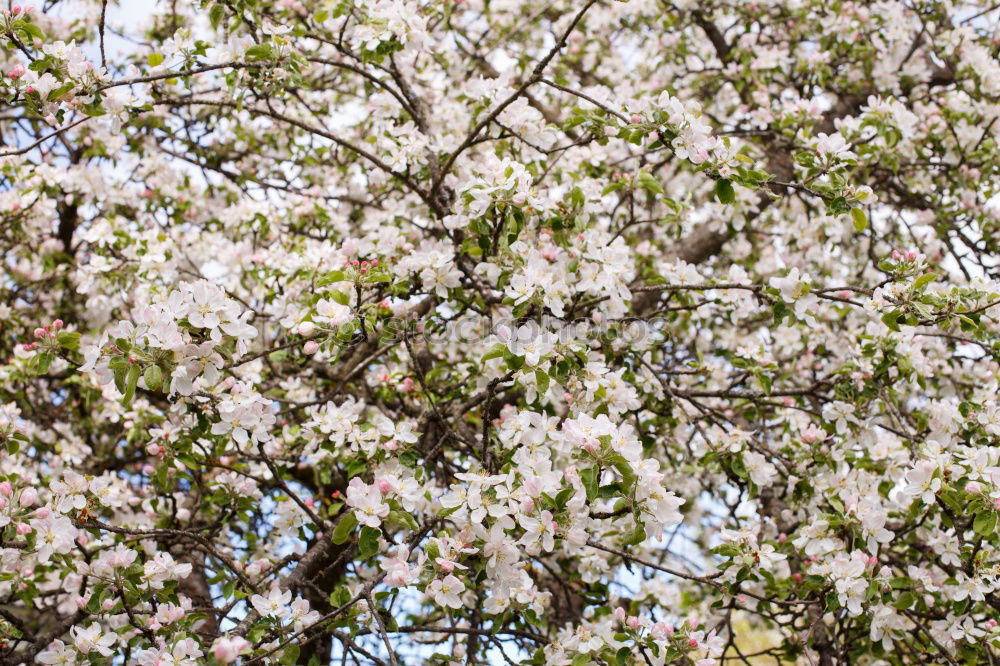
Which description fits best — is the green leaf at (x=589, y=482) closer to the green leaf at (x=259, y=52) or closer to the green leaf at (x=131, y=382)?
the green leaf at (x=131, y=382)

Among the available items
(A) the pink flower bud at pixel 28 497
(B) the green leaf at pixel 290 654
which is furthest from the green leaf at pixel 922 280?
(A) the pink flower bud at pixel 28 497

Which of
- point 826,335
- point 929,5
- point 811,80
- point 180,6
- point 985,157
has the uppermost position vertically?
point 180,6

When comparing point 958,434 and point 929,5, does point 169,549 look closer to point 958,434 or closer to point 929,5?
point 958,434

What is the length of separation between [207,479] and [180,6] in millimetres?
2546

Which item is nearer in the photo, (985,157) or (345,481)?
(345,481)

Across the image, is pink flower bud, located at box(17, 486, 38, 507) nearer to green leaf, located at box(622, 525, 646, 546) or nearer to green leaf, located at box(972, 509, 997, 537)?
green leaf, located at box(622, 525, 646, 546)

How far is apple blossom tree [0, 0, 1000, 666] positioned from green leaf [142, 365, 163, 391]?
0.03m

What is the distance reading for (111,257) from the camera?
3145 mm

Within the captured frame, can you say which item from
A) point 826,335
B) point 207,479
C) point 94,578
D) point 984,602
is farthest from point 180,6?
point 984,602

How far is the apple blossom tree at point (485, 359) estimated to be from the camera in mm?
1833

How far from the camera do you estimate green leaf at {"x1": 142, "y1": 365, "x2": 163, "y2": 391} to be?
152 cm

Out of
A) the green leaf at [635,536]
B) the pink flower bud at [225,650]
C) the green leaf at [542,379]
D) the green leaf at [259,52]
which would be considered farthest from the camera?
the green leaf at [259,52]

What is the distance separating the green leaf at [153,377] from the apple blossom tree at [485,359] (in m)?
0.03

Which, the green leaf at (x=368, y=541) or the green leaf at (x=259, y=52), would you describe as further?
the green leaf at (x=259, y=52)
